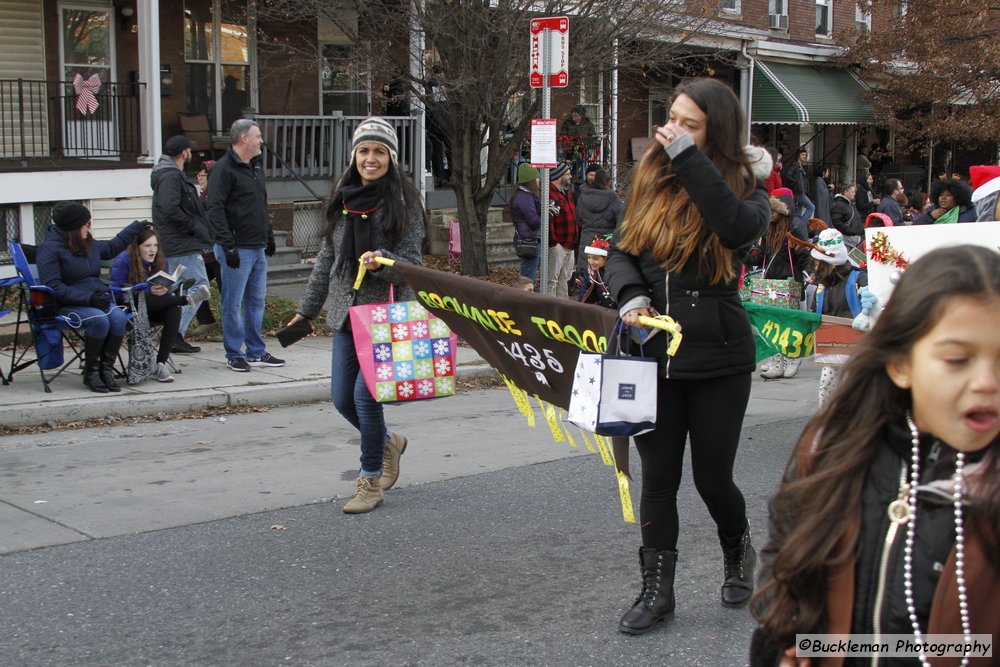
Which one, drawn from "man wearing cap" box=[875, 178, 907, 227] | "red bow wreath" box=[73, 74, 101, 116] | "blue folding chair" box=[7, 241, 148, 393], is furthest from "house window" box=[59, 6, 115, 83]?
"man wearing cap" box=[875, 178, 907, 227]

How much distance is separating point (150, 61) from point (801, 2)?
16.2 m

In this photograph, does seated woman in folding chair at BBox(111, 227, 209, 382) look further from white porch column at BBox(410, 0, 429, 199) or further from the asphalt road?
white porch column at BBox(410, 0, 429, 199)

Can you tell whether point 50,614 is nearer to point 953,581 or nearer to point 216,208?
point 953,581

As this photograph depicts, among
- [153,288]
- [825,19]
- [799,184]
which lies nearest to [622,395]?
[153,288]

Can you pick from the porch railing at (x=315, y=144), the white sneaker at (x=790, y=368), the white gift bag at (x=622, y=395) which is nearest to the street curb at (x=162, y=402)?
the white sneaker at (x=790, y=368)

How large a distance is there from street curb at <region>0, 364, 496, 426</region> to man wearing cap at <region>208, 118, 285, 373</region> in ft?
2.42

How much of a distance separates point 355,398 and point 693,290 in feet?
7.10

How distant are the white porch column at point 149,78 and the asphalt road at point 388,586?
8056 mm

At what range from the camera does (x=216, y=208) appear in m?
9.66

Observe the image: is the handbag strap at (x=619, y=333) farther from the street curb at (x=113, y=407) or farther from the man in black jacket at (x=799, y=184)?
the man in black jacket at (x=799, y=184)

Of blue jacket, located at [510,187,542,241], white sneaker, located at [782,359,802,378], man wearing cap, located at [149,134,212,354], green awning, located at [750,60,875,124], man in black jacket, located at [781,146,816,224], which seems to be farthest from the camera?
green awning, located at [750,60,875,124]

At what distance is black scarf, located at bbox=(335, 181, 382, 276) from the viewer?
5461mm

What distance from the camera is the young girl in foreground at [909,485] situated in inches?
74.7

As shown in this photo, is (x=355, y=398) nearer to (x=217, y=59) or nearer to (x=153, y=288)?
(x=153, y=288)
